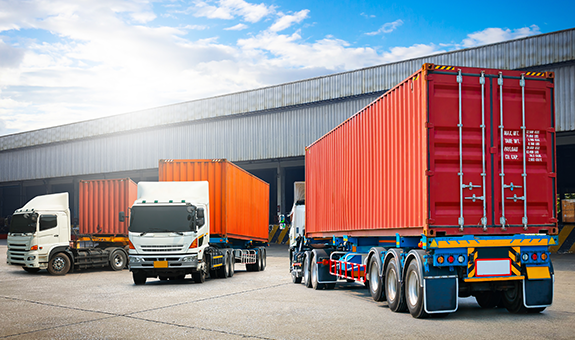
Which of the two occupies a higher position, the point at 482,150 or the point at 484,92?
the point at 484,92

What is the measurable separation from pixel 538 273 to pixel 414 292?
84.2 inches

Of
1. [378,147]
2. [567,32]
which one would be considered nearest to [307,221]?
[378,147]

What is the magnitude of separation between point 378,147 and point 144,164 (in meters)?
38.3

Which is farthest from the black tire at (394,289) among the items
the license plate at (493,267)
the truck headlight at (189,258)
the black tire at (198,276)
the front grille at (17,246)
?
the front grille at (17,246)

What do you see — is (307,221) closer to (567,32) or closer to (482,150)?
(482,150)

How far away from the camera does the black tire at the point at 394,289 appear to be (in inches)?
396

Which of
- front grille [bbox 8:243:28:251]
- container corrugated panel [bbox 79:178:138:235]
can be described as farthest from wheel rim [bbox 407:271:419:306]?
container corrugated panel [bbox 79:178:138:235]

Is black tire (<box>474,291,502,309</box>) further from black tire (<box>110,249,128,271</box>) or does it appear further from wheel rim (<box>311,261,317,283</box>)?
black tire (<box>110,249,128,271</box>)

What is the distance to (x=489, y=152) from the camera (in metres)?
9.53

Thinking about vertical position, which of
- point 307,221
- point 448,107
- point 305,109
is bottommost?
point 307,221

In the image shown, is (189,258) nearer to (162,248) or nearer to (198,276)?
(162,248)

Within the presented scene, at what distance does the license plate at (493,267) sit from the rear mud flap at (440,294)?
0.45 m

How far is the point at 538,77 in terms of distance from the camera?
9.94 meters

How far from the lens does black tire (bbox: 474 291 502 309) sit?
1088cm
